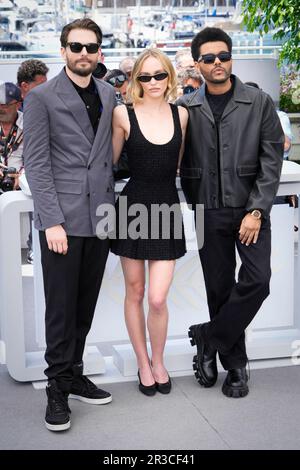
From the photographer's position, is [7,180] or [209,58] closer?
[209,58]

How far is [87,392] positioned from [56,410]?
0.36 meters

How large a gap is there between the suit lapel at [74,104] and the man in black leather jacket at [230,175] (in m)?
0.61

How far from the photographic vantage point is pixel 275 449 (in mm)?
3600

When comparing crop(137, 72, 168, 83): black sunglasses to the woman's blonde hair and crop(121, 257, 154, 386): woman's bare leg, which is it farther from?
crop(121, 257, 154, 386): woman's bare leg

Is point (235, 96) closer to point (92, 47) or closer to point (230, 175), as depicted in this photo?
point (230, 175)

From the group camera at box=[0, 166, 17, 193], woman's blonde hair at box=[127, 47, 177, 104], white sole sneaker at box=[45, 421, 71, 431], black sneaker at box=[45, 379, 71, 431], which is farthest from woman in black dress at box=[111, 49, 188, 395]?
camera at box=[0, 166, 17, 193]

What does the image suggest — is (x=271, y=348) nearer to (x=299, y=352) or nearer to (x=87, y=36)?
(x=299, y=352)

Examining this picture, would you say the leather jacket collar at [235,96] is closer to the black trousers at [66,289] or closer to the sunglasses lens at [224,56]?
the sunglasses lens at [224,56]

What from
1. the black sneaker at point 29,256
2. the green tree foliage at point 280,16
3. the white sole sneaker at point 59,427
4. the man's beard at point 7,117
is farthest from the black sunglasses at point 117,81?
the white sole sneaker at point 59,427

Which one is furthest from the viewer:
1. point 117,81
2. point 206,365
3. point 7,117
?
point 117,81

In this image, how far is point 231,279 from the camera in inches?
169

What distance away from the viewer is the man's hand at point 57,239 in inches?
148

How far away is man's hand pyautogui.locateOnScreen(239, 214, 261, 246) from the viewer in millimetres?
4031

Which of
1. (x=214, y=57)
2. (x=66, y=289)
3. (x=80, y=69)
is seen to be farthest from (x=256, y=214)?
(x=80, y=69)
